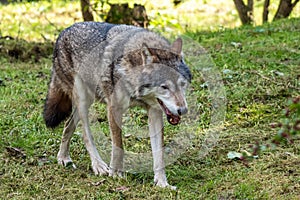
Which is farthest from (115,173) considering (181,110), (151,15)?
(151,15)

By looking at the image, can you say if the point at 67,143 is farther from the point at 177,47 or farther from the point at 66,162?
the point at 177,47

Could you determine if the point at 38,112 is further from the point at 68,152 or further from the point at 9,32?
the point at 9,32

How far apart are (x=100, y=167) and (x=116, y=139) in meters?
0.35

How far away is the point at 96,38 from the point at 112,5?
5.63 metres

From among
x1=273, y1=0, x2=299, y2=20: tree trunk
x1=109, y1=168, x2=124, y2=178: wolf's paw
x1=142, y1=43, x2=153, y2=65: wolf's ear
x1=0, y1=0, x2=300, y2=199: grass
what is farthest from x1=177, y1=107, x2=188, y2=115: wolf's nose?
x1=273, y1=0, x2=299, y2=20: tree trunk

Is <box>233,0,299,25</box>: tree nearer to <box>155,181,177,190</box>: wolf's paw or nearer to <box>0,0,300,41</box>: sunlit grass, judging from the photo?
<box>0,0,300,41</box>: sunlit grass

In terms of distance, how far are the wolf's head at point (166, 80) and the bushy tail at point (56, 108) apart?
1247 mm

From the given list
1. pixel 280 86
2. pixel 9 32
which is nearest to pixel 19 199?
pixel 280 86

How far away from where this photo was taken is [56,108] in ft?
19.1

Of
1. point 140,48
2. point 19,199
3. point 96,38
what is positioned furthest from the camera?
point 96,38

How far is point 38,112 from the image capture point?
6.86 m

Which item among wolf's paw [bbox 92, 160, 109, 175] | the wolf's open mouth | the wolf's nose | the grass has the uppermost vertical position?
the wolf's nose

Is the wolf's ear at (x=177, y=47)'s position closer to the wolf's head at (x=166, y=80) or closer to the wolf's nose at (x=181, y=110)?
the wolf's head at (x=166, y=80)

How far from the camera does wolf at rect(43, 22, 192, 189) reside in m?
4.70
